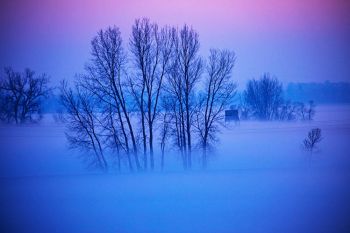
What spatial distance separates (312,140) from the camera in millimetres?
7867

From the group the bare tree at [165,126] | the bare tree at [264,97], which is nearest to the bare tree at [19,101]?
the bare tree at [165,126]

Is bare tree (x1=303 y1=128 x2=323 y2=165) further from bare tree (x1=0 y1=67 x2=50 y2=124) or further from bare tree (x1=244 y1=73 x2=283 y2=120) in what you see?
bare tree (x1=0 y1=67 x2=50 y2=124)

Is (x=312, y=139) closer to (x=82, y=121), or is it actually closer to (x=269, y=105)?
(x=269, y=105)

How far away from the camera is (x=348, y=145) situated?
7652 millimetres

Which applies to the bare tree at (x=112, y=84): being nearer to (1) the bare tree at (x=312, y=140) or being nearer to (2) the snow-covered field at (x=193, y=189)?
(2) the snow-covered field at (x=193, y=189)

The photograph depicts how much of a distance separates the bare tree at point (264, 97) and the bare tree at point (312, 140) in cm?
144

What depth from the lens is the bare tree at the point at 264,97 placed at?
9.38 meters

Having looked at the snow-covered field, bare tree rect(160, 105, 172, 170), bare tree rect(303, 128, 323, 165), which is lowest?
the snow-covered field

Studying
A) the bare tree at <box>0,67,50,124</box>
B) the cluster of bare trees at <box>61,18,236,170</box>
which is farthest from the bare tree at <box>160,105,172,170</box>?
the bare tree at <box>0,67,50,124</box>

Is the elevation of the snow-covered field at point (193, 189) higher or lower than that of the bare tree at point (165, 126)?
lower

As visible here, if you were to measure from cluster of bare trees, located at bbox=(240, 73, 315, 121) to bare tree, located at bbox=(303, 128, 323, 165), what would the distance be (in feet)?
2.46

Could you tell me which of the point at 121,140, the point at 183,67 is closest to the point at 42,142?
the point at 121,140

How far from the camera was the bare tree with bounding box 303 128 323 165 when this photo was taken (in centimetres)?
773

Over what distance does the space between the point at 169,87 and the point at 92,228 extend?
220 inches
